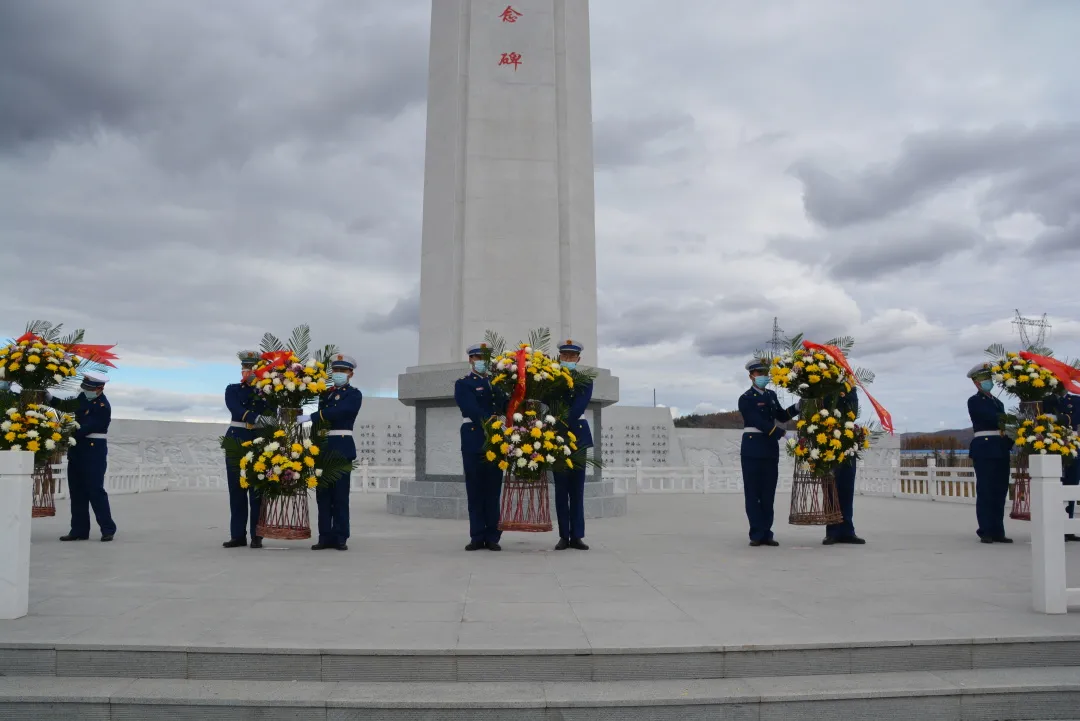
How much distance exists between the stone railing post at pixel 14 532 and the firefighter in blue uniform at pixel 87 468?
414 cm

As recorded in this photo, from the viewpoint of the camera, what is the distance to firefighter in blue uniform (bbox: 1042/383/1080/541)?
9.38 m

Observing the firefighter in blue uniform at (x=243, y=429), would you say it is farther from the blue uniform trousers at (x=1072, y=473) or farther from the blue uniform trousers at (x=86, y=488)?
the blue uniform trousers at (x=1072, y=473)

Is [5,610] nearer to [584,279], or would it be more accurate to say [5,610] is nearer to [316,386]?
[316,386]

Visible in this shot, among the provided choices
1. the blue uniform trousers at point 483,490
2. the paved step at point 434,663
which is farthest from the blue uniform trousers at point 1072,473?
the paved step at point 434,663

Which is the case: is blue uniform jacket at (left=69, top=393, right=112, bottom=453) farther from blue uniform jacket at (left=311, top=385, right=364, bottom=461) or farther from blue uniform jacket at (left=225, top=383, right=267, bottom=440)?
blue uniform jacket at (left=311, top=385, right=364, bottom=461)

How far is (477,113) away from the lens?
1306cm

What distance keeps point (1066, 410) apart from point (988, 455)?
39.6 inches

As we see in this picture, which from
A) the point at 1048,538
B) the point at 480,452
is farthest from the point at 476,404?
the point at 1048,538

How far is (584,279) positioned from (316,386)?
600 cm

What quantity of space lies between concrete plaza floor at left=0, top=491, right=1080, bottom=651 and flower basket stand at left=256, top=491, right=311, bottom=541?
0.61 ft

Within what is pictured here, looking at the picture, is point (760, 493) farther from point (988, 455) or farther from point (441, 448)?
point (441, 448)

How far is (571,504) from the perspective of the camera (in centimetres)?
864

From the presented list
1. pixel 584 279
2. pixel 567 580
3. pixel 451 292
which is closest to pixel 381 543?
pixel 567 580

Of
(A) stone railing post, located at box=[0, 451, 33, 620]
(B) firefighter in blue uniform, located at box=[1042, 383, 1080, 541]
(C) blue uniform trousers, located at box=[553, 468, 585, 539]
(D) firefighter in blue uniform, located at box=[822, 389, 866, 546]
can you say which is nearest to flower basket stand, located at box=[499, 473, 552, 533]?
(C) blue uniform trousers, located at box=[553, 468, 585, 539]
